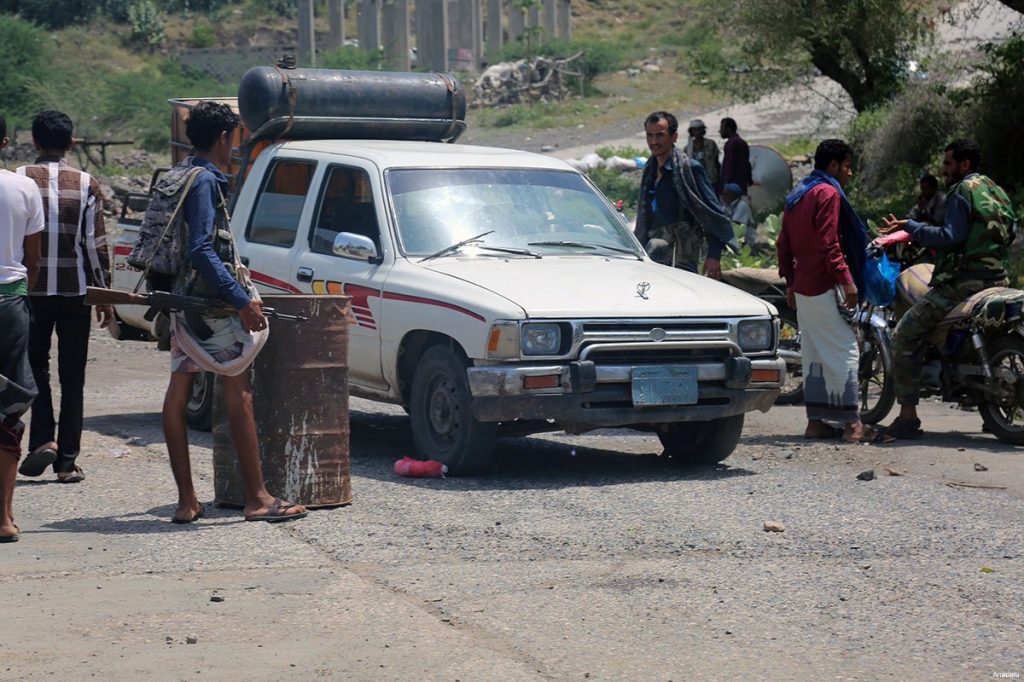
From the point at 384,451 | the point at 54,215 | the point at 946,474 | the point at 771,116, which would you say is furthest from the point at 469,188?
the point at 771,116

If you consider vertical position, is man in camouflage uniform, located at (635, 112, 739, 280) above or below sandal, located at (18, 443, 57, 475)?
above

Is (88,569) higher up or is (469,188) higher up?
(469,188)

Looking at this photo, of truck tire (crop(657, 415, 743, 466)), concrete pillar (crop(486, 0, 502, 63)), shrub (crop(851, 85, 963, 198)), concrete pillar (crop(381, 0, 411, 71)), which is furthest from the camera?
concrete pillar (crop(486, 0, 502, 63))

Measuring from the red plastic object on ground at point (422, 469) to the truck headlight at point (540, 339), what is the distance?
0.88m

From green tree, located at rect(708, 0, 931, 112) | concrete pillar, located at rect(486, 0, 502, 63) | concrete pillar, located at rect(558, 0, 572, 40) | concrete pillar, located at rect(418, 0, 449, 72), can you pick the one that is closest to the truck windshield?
green tree, located at rect(708, 0, 931, 112)

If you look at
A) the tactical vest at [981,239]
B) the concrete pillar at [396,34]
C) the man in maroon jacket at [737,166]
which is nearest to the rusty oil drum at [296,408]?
the tactical vest at [981,239]

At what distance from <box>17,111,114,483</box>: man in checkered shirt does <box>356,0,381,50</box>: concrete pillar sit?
4613cm

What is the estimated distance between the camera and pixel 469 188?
8992 millimetres

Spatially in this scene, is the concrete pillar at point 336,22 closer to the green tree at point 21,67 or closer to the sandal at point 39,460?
the green tree at point 21,67

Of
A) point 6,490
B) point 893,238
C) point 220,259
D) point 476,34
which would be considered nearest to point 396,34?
point 476,34

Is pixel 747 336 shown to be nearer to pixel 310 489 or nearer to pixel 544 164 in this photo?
pixel 544 164

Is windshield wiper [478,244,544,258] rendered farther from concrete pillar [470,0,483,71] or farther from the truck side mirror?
concrete pillar [470,0,483,71]

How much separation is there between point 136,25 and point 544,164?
56.7 metres

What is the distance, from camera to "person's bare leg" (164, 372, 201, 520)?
6.81m
